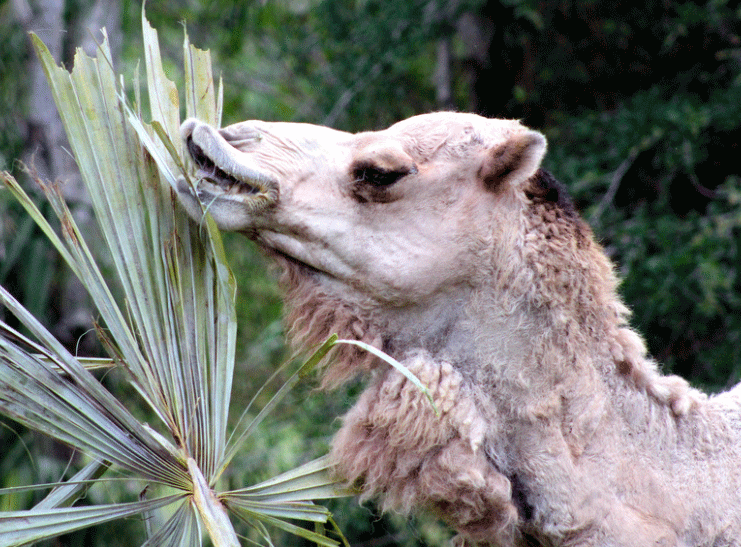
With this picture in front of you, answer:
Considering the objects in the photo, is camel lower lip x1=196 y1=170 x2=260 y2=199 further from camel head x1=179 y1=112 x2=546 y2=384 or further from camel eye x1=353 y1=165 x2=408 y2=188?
camel eye x1=353 y1=165 x2=408 y2=188

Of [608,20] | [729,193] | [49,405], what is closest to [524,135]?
[49,405]

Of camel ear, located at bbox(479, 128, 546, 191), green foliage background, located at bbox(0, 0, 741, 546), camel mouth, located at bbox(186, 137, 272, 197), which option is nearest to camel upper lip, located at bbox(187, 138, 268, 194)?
camel mouth, located at bbox(186, 137, 272, 197)

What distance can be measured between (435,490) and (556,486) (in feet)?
1.11

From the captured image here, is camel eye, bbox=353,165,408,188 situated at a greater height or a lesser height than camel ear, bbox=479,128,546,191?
lesser

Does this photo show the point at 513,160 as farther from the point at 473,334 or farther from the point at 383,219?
the point at 473,334

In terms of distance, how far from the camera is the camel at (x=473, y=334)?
7.60 ft

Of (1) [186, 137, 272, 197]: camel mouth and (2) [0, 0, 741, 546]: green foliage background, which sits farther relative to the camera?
(2) [0, 0, 741, 546]: green foliage background

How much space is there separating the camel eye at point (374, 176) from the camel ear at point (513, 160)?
11.0 inches

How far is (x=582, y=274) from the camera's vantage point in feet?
8.25

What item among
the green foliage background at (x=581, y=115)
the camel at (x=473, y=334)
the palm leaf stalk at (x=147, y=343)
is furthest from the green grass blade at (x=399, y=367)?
the green foliage background at (x=581, y=115)

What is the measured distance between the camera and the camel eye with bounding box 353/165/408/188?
2453mm

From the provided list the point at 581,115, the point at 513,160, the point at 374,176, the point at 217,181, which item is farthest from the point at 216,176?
the point at 581,115

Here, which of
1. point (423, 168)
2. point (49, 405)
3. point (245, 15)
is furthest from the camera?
point (245, 15)

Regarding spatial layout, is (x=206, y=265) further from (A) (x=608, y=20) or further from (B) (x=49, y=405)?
(A) (x=608, y=20)
